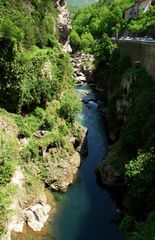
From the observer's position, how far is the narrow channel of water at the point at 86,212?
2772 centimetres

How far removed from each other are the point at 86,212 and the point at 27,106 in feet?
40.6

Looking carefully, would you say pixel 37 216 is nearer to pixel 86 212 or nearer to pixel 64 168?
pixel 86 212

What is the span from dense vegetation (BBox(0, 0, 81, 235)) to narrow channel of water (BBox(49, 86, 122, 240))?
301 cm

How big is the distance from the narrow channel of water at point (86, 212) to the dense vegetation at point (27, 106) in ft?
9.87

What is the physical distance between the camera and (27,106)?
3716 cm

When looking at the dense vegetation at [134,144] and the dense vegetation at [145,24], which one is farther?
the dense vegetation at [145,24]

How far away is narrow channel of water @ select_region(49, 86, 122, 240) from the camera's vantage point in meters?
27.7

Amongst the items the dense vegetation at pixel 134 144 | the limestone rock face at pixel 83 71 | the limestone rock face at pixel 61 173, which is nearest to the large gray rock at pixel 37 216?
the limestone rock face at pixel 61 173

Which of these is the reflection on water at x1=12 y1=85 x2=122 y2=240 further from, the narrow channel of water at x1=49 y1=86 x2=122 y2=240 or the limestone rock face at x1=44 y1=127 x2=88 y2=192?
the limestone rock face at x1=44 y1=127 x2=88 y2=192

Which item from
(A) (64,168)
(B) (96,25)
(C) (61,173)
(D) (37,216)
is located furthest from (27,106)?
(B) (96,25)

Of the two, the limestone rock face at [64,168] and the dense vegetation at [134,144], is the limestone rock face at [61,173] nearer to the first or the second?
the limestone rock face at [64,168]

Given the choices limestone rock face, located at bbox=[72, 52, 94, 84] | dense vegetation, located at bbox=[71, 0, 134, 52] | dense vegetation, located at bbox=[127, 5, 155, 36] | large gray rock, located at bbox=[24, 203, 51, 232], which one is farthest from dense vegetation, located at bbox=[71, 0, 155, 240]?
dense vegetation, located at bbox=[71, 0, 134, 52]

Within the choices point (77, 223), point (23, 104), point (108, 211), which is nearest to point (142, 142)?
point (108, 211)

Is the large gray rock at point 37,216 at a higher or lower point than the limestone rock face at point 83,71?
higher
